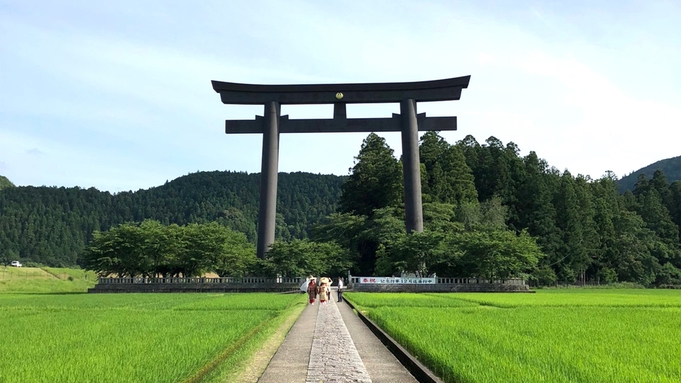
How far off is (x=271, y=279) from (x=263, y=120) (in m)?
10.4

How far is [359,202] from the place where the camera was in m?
59.9

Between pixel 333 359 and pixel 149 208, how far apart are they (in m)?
124

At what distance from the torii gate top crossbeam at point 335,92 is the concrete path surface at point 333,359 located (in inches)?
1037

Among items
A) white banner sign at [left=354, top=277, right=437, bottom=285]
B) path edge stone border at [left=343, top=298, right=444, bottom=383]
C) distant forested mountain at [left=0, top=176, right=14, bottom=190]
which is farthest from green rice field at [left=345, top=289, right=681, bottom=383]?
distant forested mountain at [left=0, top=176, right=14, bottom=190]

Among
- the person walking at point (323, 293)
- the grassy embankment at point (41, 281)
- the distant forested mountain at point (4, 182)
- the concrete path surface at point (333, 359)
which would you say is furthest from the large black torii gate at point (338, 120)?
the distant forested mountain at point (4, 182)

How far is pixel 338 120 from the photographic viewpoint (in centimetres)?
3800

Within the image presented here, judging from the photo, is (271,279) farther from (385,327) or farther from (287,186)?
(287,186)

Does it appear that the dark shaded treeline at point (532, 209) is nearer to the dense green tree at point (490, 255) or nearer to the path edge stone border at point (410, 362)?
the dense green tree at point (490, 255)

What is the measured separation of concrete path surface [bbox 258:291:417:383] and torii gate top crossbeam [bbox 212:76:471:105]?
26333 mm

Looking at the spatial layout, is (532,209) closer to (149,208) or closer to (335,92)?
(335,92)

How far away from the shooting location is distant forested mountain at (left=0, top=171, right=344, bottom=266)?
349 ft

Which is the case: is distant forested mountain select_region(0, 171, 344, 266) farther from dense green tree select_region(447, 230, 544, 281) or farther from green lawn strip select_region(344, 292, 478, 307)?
green lawn strip select_region(344, 292, 478, 307)

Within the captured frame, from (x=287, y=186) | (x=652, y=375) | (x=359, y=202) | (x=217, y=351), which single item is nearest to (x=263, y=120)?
(x=359, y=202)

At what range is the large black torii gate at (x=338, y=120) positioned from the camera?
37750mm
